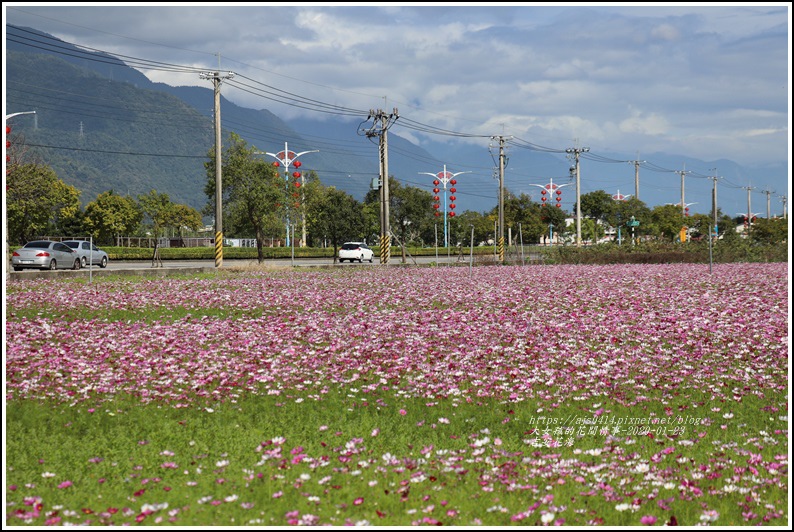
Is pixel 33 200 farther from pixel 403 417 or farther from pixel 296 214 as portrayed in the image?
pixel 403 417

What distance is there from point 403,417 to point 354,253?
5451 centimetres

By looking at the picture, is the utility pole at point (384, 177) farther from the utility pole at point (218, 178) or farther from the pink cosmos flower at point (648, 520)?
the pink cosmos flower at point (648, 520)

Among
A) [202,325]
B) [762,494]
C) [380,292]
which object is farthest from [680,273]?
[762,494]

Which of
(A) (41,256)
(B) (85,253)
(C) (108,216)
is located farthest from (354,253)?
(C) (108,216)

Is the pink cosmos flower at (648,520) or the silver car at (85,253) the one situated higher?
the silver car at (85,253)

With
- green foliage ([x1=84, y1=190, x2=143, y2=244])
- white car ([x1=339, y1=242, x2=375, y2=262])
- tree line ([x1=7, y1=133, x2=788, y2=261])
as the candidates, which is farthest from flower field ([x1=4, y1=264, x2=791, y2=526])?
green foliage ([x1=84, y1=190, x2=143, y2=244])

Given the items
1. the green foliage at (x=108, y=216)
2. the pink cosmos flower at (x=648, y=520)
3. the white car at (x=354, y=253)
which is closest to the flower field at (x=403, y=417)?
the pink cosmos flower at (x=648, y=520)

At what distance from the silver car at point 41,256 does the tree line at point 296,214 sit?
3.07 meters

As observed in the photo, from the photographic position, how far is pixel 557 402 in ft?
31.4

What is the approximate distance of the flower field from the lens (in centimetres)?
621

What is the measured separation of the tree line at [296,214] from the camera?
1981 inches

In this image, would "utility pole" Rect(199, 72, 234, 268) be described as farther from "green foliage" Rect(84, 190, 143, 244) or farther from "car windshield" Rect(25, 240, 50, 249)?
"green foliage" Rect(84, 190, 143, 244)

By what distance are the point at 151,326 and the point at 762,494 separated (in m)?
12.5

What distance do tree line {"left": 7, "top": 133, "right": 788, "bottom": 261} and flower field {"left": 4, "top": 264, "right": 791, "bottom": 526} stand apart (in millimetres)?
31141
